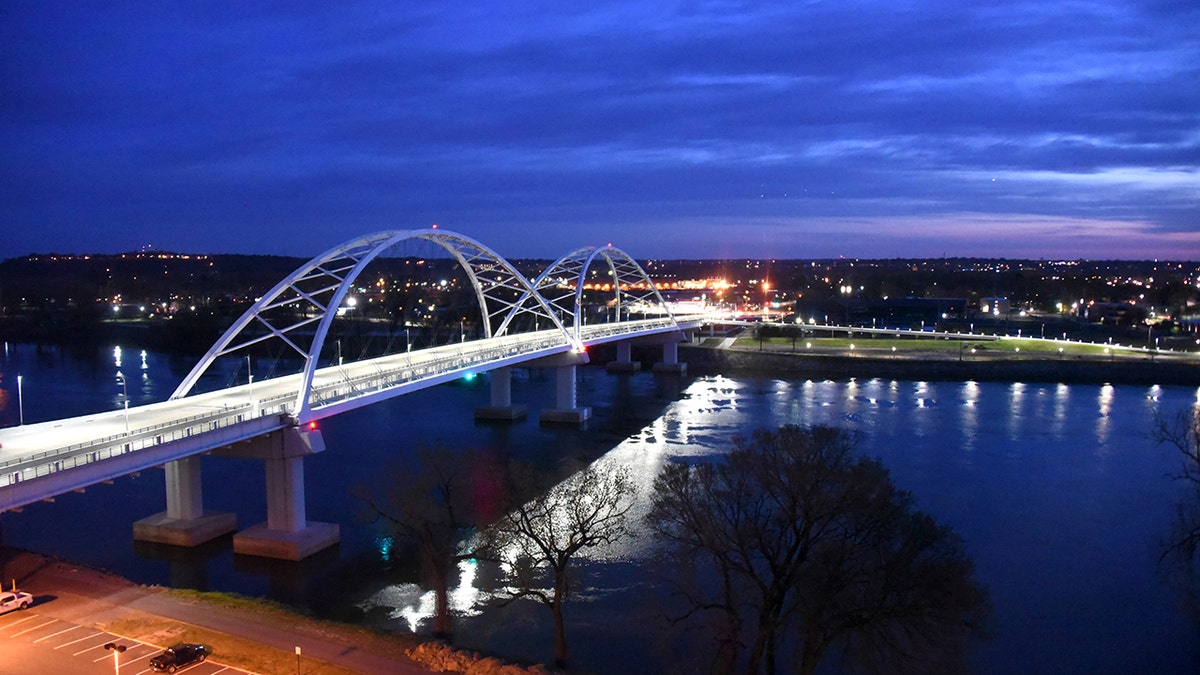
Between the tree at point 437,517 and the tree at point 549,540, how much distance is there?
92 cm

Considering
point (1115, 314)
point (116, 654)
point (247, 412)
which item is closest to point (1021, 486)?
point (247, 412)

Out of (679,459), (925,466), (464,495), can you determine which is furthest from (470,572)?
(925,466)

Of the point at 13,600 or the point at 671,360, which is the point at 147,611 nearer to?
the point at 13,600

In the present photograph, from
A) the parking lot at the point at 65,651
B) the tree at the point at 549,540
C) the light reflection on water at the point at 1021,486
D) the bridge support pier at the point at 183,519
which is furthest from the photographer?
the bridge support pier at the point at 183,519

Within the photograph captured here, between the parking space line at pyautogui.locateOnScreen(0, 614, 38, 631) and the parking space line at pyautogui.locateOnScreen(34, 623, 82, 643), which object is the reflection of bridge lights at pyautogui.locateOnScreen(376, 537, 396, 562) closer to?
the parking space line at pyautogui.locateOnScreen(34, 623, 82, 643)

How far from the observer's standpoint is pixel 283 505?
866 inches

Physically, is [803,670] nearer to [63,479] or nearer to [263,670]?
[263,670]

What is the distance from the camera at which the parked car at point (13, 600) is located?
15.4 metres

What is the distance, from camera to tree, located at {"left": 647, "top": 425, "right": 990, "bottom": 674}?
13.2 meters

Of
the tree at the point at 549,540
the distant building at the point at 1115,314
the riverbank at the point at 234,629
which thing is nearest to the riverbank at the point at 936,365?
the distant building at the point at 1115,314

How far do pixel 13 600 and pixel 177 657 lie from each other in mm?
4906

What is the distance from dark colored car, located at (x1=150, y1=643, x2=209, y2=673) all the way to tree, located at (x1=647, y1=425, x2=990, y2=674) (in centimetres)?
775

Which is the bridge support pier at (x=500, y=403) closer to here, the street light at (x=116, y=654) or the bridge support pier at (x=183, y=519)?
the bridge support pier at (x=183, y=519)

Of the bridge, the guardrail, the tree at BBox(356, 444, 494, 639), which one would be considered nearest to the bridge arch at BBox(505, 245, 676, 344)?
the guardrail
